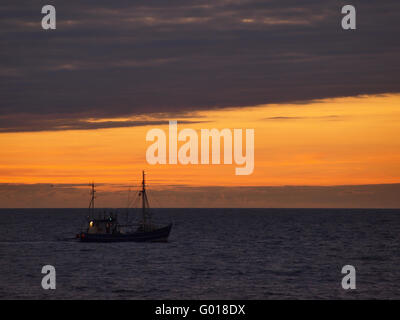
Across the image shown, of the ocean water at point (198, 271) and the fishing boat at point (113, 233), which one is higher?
the fishing boat at point (113, 233)

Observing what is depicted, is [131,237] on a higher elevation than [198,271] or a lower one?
higher

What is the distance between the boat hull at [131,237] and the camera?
10745 centimetres

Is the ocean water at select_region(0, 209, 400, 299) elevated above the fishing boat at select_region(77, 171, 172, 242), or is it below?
below

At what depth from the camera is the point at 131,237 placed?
109m

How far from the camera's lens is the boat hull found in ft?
353

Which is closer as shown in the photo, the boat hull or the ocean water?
the ocean water

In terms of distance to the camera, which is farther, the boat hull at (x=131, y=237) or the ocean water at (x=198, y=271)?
the boat hull at (x=131, y=237)

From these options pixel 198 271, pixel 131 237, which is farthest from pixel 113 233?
pixel 198 271

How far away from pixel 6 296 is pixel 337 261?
1875 inches

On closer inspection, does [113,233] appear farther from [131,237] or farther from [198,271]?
[198,271]

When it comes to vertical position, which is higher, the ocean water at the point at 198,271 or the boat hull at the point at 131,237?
the boat hull at the point at 131,237

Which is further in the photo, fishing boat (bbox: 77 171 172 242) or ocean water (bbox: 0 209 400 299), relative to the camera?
fishing boat (bbox: 77 171 172 242)
